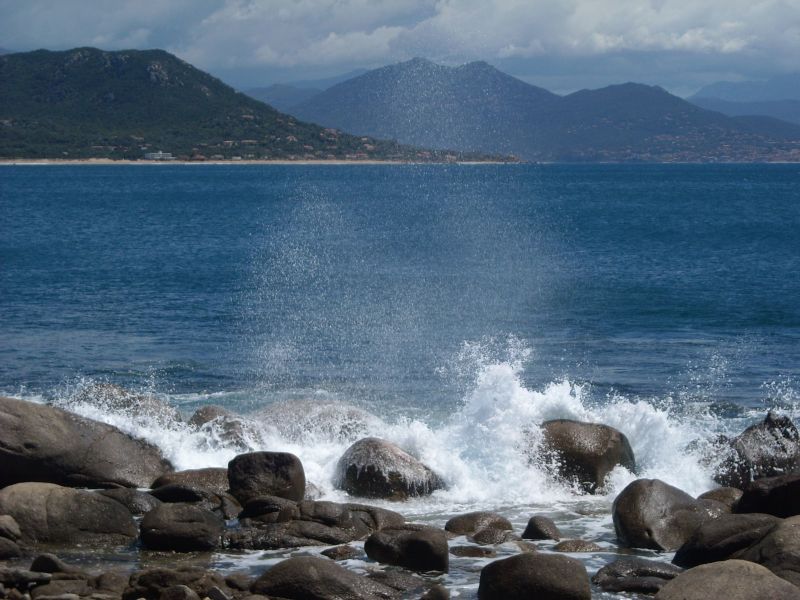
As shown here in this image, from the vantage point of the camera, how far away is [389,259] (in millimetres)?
54156

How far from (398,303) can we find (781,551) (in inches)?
1058

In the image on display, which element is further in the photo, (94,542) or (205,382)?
(205,382)

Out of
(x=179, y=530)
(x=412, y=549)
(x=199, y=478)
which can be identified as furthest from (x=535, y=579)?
(x=199, y=478)

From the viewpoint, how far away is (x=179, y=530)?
→ 15445 mm

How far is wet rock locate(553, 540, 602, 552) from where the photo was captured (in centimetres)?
1554

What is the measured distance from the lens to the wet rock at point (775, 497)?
16.0 meters

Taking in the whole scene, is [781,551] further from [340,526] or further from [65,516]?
[65,516]

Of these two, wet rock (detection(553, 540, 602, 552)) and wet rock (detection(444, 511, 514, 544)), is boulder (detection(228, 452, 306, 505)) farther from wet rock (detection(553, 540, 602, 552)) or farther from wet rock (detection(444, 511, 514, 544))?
wet rock (detection(553, 540, 602, 552))

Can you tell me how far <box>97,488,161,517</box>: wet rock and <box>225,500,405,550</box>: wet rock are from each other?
1662 millimetres

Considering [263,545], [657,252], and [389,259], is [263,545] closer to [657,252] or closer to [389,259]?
[389,259]

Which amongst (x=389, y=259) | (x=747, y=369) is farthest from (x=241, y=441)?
(x=389, y=259)

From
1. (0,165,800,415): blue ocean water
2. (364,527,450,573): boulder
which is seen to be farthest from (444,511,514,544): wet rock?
(0,165,800,415): blue ocean water

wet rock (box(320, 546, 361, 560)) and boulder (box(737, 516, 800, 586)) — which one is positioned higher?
boulder (box(737, 516, 800, 586))

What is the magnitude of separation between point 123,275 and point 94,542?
113 feet
